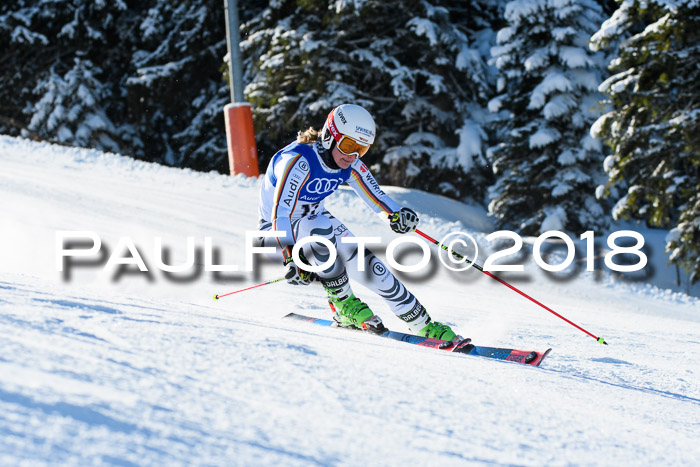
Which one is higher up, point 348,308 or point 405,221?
point 405,221

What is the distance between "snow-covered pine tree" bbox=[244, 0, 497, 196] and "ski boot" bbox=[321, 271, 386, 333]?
9.26m

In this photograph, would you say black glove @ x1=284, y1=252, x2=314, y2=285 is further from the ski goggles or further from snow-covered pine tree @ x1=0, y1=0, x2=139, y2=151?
snow-covered pine tree @ x1=0, y1=0, x2=139, y2=151

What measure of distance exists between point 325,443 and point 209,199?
7375 millimetres

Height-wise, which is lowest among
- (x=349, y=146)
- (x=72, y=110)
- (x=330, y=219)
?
(x=330, y=219)

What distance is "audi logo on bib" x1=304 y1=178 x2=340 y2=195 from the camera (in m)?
4.56

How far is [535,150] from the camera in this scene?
42.1 feet

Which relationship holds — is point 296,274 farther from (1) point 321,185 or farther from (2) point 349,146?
(2) point 349,146

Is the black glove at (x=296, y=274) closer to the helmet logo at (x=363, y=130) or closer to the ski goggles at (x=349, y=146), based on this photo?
the ski goggles at (x=349, y=146)

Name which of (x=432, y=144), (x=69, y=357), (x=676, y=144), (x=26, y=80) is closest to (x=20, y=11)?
(x=26, y=80)

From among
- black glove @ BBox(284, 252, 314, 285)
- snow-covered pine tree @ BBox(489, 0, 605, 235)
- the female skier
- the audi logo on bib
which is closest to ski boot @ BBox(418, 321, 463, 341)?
the female skier

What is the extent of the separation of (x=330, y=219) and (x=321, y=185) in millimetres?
286

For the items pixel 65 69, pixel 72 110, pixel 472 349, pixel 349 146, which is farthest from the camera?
pixel 65 69

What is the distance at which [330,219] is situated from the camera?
15.7 ft

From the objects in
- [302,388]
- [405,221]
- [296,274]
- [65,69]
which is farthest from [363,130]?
[65,69]
